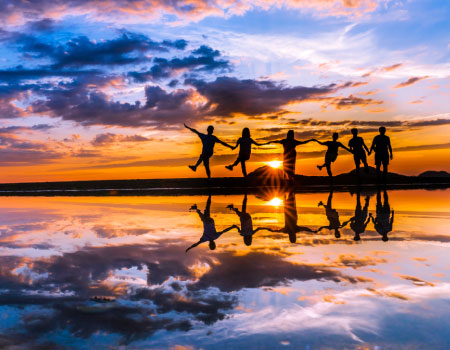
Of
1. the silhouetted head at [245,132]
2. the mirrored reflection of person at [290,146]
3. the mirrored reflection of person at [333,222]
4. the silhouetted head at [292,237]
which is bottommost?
the silhouetted head at [292,237]

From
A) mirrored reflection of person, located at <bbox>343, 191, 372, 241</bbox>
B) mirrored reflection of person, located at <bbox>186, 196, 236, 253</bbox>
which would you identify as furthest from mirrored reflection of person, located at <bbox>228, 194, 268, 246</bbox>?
mirrored reflection of person, located at <bbox>343, 191, 372, 241</bbox>

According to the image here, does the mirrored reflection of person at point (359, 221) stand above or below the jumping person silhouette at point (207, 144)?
below

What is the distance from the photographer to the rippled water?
8.18 ft

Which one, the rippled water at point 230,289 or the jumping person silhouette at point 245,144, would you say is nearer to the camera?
the rippled water at point 230,289

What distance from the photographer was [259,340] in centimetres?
243

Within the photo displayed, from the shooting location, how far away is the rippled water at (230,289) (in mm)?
2492

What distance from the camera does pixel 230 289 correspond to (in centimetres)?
344

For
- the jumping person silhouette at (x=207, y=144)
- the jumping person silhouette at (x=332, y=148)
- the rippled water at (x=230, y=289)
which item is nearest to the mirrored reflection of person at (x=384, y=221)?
the rippled water at (x=230, y=289)

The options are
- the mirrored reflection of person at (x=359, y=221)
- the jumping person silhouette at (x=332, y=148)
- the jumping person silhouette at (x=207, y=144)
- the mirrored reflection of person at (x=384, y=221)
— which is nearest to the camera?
the mirrored reflection of person at (x=384, y=221)

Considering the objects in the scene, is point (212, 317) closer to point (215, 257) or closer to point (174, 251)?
point (215, 257)

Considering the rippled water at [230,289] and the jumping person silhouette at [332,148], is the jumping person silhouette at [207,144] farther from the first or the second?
the rippled water at [230,289]

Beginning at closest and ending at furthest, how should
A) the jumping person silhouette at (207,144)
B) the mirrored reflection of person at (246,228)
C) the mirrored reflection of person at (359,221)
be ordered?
1. the mirrored reflection of person at (246,228)
2. the mirrored reflection of person at (359,221)
3. the jumping person silhouette at (207,144)

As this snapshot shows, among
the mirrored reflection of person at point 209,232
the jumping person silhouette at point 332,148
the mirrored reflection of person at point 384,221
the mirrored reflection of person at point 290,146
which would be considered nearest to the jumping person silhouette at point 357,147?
the jumping person silhouette at point 332,148

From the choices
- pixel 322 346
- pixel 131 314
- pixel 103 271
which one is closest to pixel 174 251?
pixel 103 271
